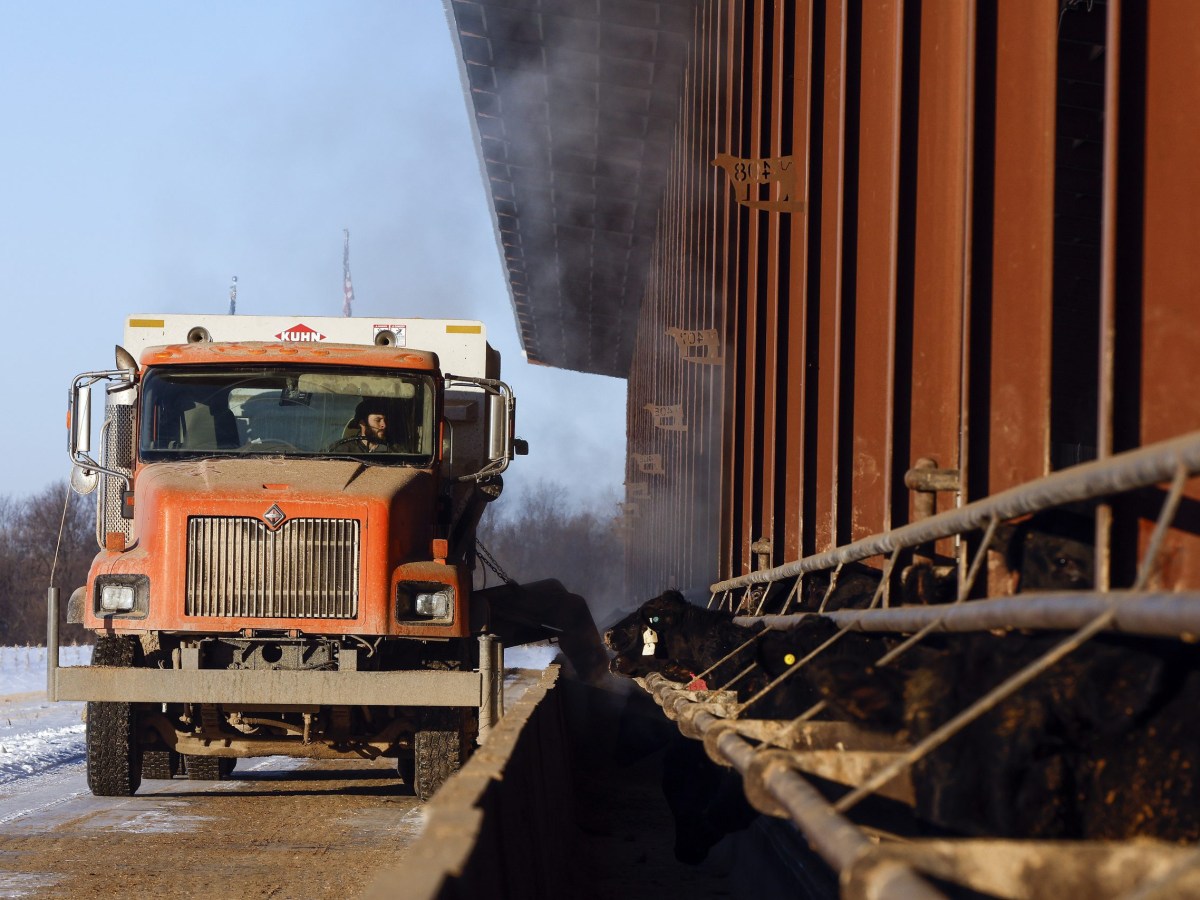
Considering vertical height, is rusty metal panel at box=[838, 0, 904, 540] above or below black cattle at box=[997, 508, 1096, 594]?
above

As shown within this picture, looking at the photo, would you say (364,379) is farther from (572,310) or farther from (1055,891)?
(572,310)

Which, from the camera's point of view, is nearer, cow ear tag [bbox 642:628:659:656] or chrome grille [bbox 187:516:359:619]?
chrome grille [bbox 187:516:359:619]

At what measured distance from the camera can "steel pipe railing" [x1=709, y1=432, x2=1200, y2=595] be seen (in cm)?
342

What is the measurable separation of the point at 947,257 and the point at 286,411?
567cm

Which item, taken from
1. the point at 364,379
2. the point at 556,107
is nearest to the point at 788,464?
the point at 364,379

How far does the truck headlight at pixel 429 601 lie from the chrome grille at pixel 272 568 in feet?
1.17

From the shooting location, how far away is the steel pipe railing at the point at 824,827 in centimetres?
257

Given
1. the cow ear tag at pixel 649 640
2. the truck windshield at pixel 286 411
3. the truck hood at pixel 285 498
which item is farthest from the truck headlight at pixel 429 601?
the cow ear tag at pixel 649 640

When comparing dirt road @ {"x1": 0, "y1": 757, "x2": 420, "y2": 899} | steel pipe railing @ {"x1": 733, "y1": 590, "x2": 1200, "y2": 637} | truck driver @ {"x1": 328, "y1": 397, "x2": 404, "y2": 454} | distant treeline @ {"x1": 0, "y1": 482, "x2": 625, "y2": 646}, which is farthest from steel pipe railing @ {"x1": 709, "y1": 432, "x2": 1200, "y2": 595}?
distant treeline @ {"x1": 0, "y1": 482, "x2": 625, "y2": 646}

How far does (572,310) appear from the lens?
48.8 metres

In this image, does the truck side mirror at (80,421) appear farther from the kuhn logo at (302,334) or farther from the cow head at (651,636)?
the cow head at (651,636)

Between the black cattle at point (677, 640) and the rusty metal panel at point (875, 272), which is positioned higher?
the rusty metal panel at point (875, 272)

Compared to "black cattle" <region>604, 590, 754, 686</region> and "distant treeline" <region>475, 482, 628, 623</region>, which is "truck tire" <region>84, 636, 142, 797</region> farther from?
"distant treeline" <region>475, 482, 628, 623</region>

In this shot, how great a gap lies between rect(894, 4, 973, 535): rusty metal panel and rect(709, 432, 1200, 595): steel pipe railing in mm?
723
